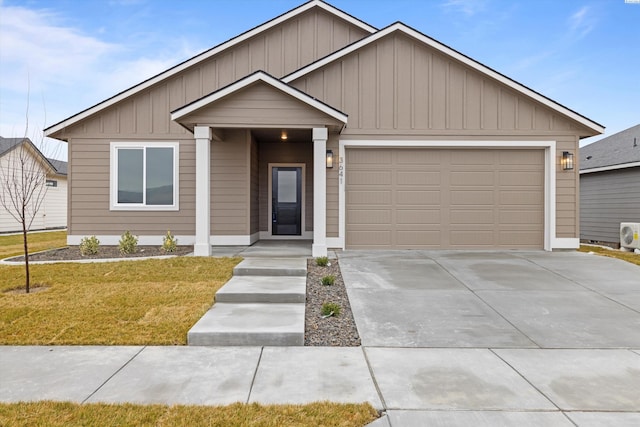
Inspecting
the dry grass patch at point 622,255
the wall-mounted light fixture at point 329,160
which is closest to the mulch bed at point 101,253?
the wall-mounted light fixture at point 329,160

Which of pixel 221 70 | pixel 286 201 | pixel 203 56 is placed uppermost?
pixel 203 56

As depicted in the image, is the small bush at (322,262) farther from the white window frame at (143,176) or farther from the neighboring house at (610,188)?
the neighboring house at (610,188)

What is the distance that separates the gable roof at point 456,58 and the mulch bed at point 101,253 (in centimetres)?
485

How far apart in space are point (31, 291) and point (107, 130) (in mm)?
5701

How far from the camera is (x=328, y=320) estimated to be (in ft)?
15.8

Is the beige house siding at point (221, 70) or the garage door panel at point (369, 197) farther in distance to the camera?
the beige house siding at point (221, 70)

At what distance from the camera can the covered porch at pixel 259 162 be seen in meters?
8.38

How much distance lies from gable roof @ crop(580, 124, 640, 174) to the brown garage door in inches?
232

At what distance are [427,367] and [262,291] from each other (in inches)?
107

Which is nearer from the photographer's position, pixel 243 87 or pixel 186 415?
pixel 186 415

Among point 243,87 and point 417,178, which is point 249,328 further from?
point 417,178

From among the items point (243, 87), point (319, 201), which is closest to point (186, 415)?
point (319, 201)

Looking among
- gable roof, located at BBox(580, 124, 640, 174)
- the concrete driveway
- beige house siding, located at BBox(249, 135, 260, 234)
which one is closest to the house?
beige house siding, located at BBox(249, 135, 260, 234)

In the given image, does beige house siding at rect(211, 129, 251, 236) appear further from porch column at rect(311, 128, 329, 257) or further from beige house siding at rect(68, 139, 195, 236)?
porch column at rect(311, 128, 329, 257)
